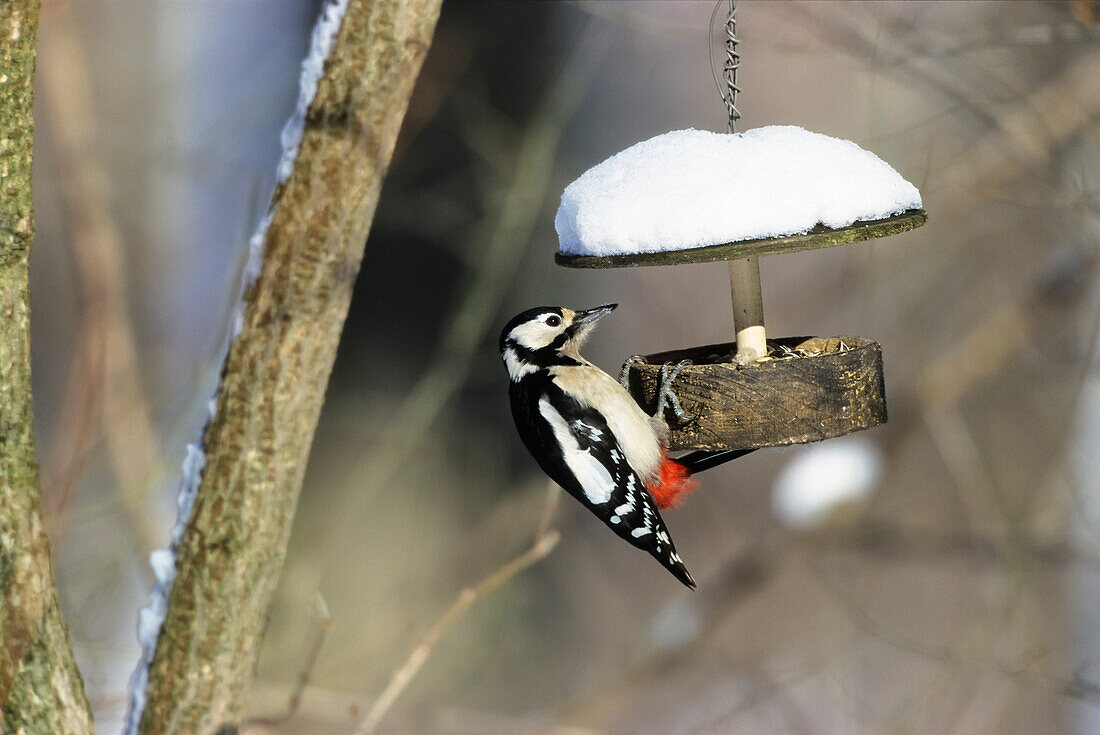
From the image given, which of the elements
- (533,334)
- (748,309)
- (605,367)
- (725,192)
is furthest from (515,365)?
(605,367)

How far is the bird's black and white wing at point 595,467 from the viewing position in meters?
2.25

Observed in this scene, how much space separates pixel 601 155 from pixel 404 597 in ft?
9.64

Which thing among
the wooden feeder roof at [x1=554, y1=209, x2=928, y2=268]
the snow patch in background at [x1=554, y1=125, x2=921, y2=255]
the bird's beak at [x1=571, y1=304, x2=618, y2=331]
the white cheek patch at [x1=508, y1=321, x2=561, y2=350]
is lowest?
the white cheek patch at [x1=508, y1=321, x2=561, y2=350]

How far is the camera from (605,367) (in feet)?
19.2

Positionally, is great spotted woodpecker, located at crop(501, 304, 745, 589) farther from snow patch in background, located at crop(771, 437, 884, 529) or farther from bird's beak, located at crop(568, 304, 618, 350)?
snow patch in background, located at crop(771, 437, 884, 529)

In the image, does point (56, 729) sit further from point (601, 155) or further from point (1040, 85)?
point (1040, 85)

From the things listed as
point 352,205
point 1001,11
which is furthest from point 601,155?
point 352,205

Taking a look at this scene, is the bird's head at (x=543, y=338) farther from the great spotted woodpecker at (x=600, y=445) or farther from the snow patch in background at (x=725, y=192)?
the snow patch in background at (x=725, y=192)

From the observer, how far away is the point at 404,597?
5.54 metres

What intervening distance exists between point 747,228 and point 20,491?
1.38 metres

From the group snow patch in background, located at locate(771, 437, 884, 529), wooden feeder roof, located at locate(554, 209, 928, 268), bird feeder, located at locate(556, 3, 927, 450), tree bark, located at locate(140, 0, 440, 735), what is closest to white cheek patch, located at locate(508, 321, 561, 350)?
bird feeder, located at locate(556, 3, 927, 450)

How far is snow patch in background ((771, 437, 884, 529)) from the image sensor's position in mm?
4844

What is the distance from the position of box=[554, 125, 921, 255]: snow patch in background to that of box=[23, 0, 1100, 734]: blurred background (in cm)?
275

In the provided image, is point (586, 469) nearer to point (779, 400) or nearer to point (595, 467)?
point (595, 467)
